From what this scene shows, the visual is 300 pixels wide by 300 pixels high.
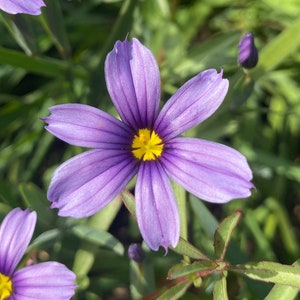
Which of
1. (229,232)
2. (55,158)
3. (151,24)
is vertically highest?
(151,24)

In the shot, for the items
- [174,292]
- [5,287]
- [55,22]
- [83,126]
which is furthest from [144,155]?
[55,22]

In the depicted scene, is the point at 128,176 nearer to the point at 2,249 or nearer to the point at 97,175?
the point at 97,175

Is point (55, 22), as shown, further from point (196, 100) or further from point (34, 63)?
point (196, 100)

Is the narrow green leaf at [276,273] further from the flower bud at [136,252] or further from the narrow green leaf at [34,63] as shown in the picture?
the narrow green leaf at [34,63]

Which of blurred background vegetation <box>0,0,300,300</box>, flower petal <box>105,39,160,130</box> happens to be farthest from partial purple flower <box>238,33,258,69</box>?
flower petal <box>105,39,160,130</box>

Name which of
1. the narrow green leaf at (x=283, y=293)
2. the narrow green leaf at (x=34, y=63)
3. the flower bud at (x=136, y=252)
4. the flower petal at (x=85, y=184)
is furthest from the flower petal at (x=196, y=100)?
the narrow green leaf at (x=34, y=63)

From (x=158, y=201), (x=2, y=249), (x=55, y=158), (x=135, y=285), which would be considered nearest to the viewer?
(x=158, y=201)

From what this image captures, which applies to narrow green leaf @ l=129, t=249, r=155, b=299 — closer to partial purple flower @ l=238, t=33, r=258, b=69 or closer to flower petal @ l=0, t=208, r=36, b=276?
flower petal @ l=0, t=208, r=36, b=276

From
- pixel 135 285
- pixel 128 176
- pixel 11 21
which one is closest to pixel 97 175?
pixel 128 176
